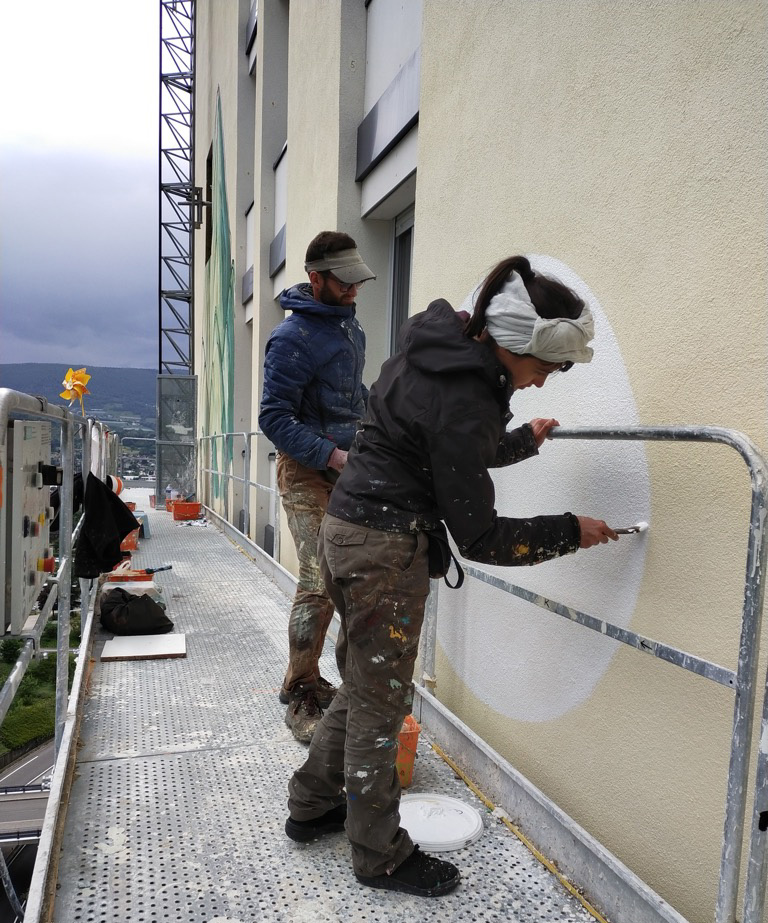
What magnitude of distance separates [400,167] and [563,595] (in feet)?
8.90

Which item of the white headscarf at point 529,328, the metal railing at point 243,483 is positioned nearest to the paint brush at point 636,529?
the white headscarf at point 529,328

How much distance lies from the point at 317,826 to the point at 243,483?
21.6ft

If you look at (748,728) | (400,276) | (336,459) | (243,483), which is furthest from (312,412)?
(243,483)

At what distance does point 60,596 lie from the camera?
111 inches

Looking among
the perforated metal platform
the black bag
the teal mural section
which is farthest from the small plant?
the teal mural section

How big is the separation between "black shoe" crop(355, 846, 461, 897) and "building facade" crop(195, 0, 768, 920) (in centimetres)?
42

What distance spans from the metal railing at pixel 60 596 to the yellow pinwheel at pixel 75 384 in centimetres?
54

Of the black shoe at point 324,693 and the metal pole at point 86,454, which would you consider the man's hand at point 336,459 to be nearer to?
the black shoe at point 324,693

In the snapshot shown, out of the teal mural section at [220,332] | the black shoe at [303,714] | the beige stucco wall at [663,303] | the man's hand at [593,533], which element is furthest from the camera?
the teal mural section at [220,332]

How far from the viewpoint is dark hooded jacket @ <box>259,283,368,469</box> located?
8.80 ft

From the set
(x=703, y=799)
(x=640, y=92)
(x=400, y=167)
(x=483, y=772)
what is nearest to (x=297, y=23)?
(x=400, y=167)

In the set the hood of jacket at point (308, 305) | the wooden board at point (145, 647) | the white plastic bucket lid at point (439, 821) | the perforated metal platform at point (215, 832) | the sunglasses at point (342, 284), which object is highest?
the sunglasses at point (342, 284)

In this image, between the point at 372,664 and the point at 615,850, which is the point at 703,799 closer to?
the point at 615,850

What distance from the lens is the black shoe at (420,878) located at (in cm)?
180
